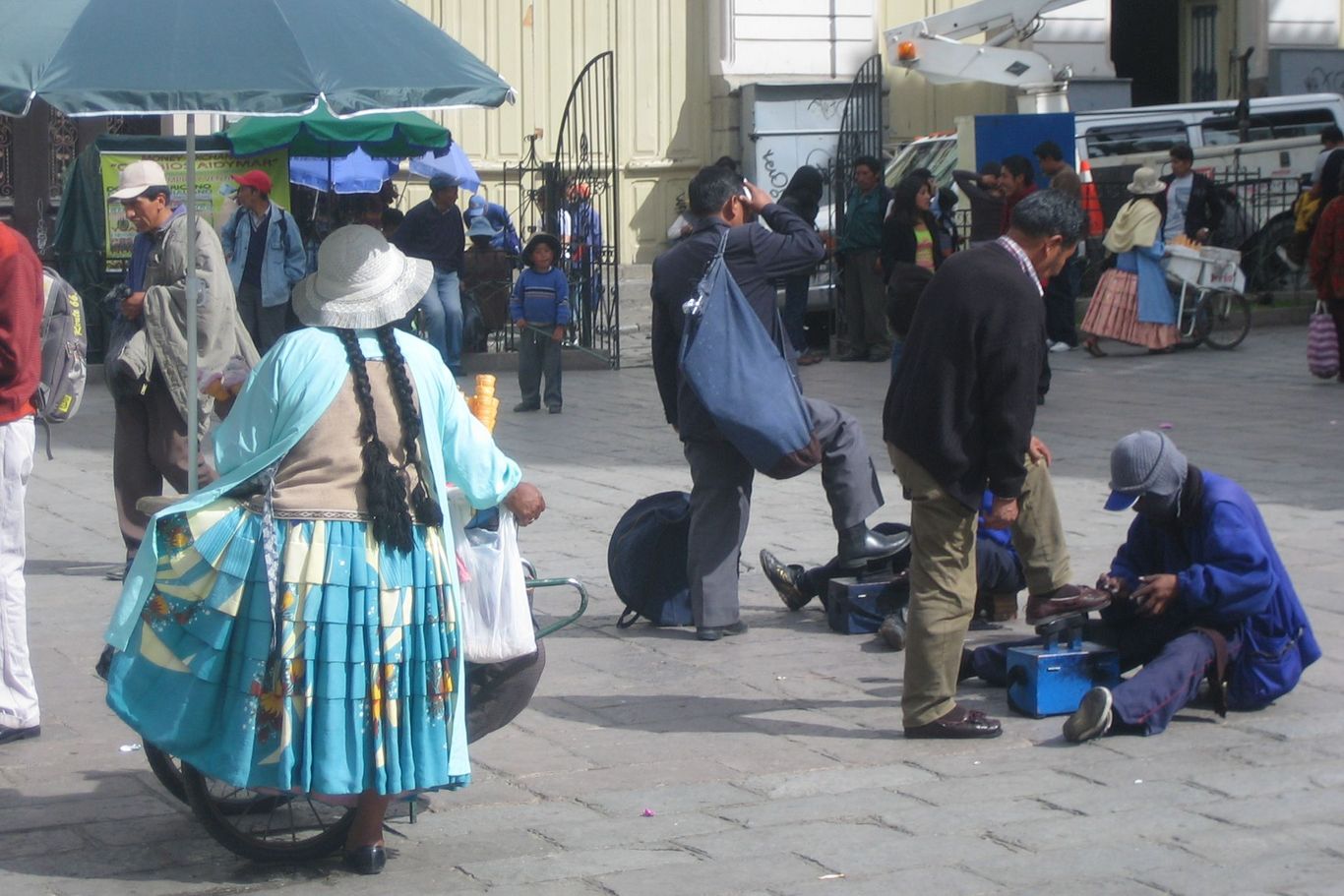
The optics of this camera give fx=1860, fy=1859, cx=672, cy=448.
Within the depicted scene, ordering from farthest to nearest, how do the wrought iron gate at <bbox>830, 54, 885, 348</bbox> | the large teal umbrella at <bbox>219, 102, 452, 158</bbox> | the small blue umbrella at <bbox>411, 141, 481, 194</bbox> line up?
the wrought iron gate at <bbox>830, 54, 885, 348</bbox>
the small blue umbrella at <bbox>411, 141, 481, 194</bbox>
the large teal umbrella at <bbox>219, 102, 452, 158</bbox>

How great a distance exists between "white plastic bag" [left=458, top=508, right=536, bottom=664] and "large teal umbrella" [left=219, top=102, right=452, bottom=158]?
8978mm

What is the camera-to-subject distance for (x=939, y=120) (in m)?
23.2

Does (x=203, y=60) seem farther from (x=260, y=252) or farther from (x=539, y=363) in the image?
(x=539, y=363)

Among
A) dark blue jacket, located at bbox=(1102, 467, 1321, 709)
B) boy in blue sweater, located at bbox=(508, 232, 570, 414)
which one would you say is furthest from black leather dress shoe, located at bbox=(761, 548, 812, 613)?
boy in blue sweater, located at bbox=(508, 232, 570, 414)

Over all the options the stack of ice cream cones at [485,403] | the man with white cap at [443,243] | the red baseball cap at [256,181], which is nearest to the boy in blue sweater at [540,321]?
the man with white cap at [443,243]

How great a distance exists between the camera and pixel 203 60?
4984 mm

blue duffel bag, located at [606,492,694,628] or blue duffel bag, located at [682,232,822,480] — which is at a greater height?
blue duffel bag, located at [682,232,822,480]

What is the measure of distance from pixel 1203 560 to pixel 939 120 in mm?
18001

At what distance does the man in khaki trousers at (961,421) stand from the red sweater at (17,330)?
2.64 m

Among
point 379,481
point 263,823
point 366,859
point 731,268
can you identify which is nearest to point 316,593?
point 379,481

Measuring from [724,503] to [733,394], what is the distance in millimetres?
473

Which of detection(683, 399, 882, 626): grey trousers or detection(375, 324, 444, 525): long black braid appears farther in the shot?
detection(683, 399, 882, 626): grey trousers

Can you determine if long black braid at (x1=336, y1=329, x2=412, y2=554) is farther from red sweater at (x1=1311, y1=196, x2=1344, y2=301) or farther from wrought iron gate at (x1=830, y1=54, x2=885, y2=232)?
wrought iron gate at (x1=830, y1=54, x2=885, y2=232)

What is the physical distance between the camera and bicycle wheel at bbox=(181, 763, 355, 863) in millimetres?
4645
